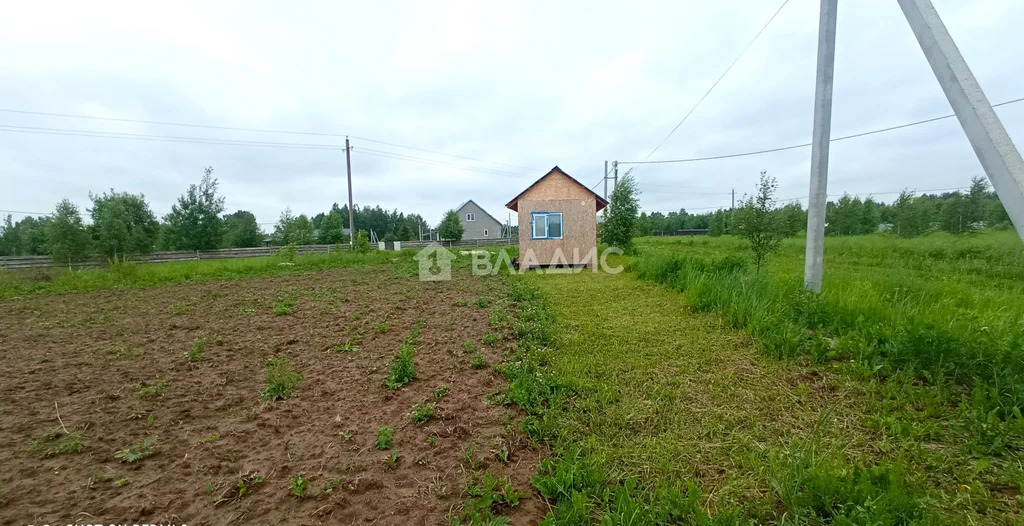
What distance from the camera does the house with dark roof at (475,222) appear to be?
4466 cm

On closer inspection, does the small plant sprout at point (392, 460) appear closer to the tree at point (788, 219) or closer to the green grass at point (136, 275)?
the tree at point (788, 219)

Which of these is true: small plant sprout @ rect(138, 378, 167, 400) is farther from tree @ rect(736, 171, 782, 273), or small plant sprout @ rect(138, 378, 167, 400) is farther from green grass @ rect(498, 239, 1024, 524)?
tree @ rect(736, 171, 782, 273)

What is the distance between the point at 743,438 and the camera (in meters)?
2.32

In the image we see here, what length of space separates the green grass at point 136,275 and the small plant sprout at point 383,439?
12.9 m

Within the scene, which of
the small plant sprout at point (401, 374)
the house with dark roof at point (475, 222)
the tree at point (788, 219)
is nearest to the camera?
the small plant sprout at point (401, 374)

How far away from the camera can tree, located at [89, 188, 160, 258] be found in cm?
1984

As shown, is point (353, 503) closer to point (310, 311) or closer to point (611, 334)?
point (611, 334)

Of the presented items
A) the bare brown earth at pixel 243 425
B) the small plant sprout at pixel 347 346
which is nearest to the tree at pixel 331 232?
the bare brown earth at pixel 243 425

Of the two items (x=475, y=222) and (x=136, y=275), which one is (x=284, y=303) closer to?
(x=136, y=275)

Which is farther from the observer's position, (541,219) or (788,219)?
(541,219)

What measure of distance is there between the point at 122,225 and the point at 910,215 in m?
44.1

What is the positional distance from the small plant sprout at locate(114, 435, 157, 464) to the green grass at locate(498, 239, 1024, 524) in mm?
2495

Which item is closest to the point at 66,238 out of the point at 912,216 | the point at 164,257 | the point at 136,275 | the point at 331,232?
the point at 164,257

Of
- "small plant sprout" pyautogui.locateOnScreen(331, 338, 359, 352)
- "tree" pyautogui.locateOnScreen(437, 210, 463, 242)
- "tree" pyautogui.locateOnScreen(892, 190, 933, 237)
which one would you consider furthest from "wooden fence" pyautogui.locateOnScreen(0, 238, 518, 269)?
"tree" pyautogui.locateOnScreen(892, 190, 933, 237)
